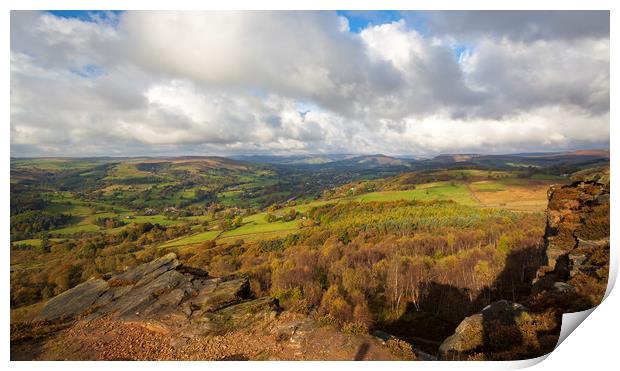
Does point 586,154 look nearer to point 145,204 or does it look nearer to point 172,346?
point 172,346

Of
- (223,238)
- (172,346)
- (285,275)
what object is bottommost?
(285,275)

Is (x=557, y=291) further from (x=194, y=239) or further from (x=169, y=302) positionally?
(x=194, y=239)

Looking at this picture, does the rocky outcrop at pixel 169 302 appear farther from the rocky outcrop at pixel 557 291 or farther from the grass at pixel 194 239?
the grass at pixel 194 239

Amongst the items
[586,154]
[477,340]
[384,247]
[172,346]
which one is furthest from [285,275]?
[586,154]

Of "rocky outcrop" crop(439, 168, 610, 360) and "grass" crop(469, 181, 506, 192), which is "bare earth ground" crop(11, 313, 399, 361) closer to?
"rocky outcrop" crop(439, 168, 610, 360)

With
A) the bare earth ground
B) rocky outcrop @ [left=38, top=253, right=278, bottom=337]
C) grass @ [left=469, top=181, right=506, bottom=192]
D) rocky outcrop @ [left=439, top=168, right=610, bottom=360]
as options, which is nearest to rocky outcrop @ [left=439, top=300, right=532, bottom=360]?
rocky outcrop @ [left=439, top=168, right=610, bottom=360]

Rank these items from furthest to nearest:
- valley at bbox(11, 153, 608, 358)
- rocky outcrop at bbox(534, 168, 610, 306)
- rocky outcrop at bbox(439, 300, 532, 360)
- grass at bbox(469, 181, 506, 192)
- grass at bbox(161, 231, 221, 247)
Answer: grass at bbox(161, 231, 221, 247)
grass at bbox(469, 181, 506, 192)
valley at bbox(11, 153, 608, 358)
rocky outcrop at bbox(534, 168, 610, 306)
rocky outcrop at bbox(439, 300, 532, 360)
